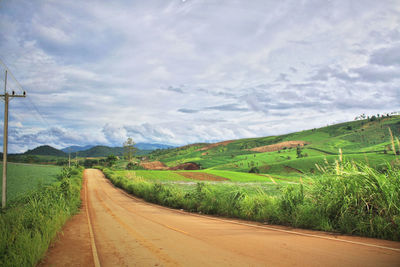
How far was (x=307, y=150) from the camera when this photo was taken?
10806 centimetres

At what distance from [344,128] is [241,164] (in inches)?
3512

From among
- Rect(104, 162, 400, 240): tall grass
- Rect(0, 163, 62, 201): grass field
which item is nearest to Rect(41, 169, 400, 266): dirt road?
Rect(104, 162, 400, 240): tall grass

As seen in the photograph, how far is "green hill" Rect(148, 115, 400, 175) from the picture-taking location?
83125mm

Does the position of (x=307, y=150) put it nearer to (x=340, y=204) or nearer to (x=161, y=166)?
(x=161, y=166)

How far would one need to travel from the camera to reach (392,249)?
211 inches

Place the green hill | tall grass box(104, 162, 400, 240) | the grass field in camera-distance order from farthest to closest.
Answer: the green hill < the grass field < tall grass box(104, 162, 400, 240)

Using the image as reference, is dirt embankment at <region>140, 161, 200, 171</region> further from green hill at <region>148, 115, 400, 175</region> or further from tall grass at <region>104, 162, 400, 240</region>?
tall grass at <region>104, 162, 400, 240</region>

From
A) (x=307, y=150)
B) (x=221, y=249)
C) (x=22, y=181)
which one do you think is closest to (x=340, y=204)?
(x=221, y=249)

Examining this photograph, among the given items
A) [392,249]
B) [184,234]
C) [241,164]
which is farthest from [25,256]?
[241,164]

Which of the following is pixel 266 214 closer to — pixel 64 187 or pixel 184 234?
pixel 184 234

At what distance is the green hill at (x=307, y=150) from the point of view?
83125 millimetres

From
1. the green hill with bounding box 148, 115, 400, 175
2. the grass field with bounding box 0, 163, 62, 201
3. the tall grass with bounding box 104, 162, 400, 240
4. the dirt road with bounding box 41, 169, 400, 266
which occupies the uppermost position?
the green hill with bounding box 148, 115, 400, 175

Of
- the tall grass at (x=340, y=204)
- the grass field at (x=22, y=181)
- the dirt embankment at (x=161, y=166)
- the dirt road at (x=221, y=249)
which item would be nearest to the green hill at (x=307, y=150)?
the dirt embankment at (x=161, y=166)

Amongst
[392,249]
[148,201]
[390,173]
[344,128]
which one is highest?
[344,128]
